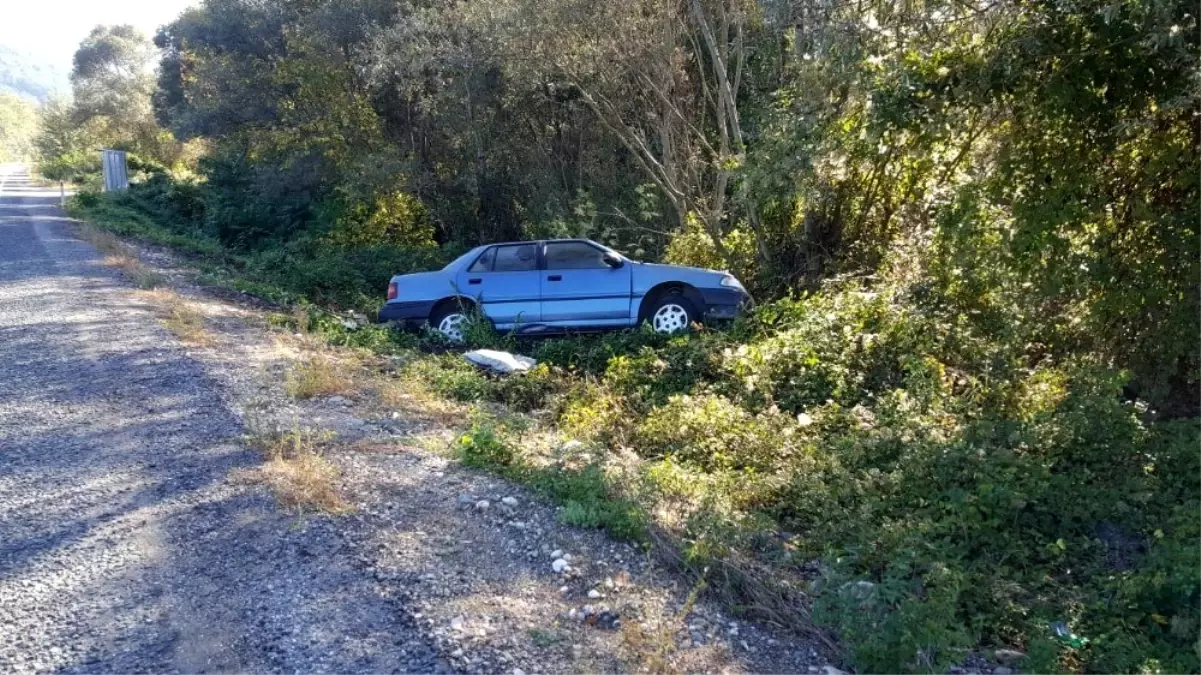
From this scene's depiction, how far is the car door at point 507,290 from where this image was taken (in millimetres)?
12602

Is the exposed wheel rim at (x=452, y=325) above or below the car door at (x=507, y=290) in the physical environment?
below

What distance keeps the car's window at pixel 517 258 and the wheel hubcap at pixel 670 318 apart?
1.83 meters

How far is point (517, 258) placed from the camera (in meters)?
12.8

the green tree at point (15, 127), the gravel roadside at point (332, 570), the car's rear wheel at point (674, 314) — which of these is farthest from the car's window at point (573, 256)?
the green tree at point (15, 127)

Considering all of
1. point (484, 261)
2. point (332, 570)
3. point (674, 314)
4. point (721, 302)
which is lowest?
point (332, 570)

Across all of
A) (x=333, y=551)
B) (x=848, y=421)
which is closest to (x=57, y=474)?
(x=333, y=551)

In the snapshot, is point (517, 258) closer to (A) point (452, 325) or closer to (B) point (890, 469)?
(A) point (452, 325)

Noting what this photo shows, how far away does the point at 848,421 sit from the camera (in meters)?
8.23

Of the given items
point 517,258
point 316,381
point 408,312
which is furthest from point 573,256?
point 316,381

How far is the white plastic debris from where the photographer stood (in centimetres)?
1045

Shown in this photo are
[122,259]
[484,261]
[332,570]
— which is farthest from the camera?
[122,259]

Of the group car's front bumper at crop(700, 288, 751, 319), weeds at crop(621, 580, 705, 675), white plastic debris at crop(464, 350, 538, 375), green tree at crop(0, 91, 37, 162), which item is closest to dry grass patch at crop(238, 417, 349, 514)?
weeds at crop(621, 580, 705, 675)

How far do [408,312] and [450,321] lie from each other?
0.60m

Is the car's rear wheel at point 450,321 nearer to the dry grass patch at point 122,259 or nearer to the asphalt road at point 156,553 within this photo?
the asphalt road at point 156,553
